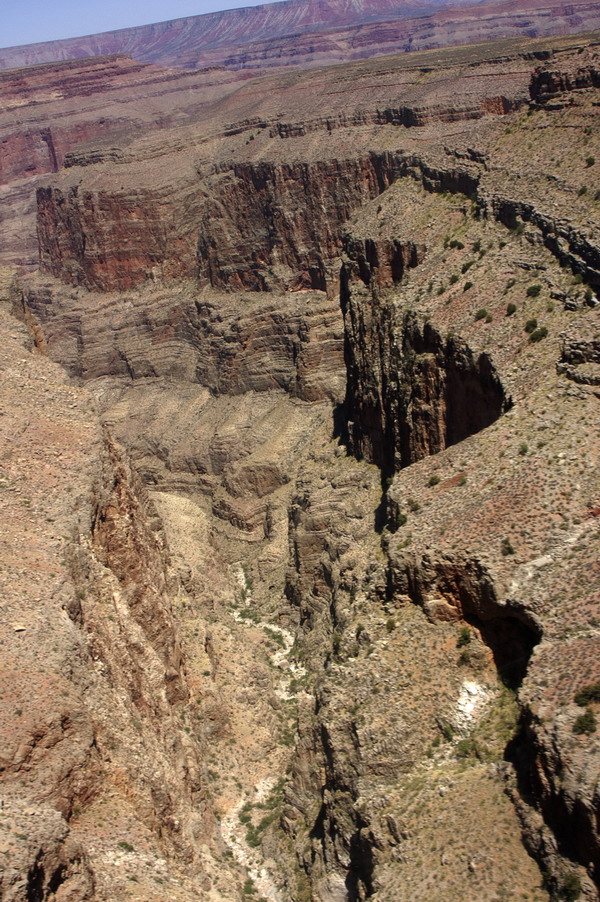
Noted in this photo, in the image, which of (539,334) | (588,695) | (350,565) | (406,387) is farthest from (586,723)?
(406,387)

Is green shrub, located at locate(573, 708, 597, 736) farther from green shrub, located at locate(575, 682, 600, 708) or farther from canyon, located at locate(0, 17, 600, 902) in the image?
green shrub, located at locate(575, 682, 600, 708)

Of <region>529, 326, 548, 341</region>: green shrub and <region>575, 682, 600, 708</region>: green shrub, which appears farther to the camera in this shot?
<region>529, 326, 548, 341</region>: green shrub

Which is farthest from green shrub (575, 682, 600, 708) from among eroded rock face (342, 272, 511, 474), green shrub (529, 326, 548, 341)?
green shrub (529, 326, 548, 341)

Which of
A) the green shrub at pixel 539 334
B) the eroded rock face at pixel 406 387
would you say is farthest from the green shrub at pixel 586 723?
the green shrub at pixel 539 334

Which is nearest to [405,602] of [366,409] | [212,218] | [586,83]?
[366,409]

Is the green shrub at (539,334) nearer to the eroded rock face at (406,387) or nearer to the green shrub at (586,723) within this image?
the eroded rock face at (406,387)

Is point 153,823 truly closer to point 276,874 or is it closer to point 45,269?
point 276,874
